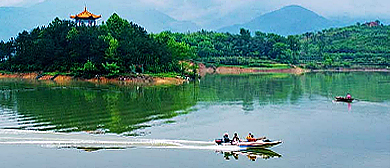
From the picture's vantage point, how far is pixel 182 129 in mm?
33781

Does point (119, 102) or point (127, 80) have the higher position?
point (127, 80)

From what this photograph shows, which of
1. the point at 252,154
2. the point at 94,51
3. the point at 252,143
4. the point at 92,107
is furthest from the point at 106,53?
the point at 252,154

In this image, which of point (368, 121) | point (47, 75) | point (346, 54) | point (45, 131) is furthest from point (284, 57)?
point (45, 131)

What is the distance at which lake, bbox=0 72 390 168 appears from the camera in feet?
86.2

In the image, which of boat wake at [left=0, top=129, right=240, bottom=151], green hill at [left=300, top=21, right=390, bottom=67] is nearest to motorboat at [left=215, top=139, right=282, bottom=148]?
boat wake at [left=0, top=129, right=240, bottom=151]

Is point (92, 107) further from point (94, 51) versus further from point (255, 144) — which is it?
point (94, 51)

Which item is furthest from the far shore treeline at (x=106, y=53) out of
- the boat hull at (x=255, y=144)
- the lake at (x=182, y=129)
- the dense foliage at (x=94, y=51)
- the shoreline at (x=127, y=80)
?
the boat hull at (x=255, y=144)

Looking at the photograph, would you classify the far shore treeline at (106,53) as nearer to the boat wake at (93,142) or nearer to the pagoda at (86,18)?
the pagoda at (86,18)

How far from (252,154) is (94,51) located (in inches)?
2125

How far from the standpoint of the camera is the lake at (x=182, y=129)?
86.2 ft

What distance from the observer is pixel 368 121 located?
38.2 meters

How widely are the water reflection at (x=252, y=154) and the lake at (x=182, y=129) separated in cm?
5

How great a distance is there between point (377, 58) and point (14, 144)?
11170cm

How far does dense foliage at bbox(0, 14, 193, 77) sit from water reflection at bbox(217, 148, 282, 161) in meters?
47.5
